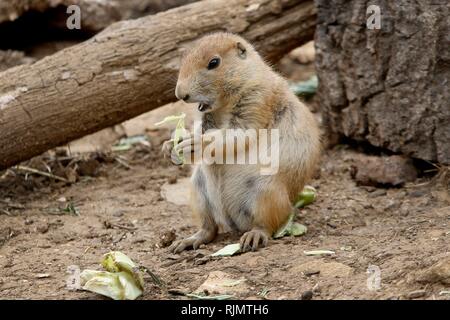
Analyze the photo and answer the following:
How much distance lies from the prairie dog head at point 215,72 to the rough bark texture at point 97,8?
136 inches

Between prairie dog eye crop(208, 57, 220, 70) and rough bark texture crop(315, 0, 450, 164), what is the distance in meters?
1.85

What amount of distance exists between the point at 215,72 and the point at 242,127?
19.0 inches

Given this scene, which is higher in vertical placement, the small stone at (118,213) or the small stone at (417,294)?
the small stone at (417,294)

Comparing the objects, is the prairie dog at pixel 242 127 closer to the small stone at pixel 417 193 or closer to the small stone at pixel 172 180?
the small stone at pixel 417 193

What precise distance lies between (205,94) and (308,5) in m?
2.76

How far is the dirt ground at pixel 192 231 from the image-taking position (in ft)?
17.8

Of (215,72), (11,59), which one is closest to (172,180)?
(215,72)

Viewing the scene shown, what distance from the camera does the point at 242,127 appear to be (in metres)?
6.46

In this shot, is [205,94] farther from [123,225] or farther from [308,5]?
[308,5]

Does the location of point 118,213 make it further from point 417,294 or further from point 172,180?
point 417,294

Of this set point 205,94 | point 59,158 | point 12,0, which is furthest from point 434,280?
point 12,0

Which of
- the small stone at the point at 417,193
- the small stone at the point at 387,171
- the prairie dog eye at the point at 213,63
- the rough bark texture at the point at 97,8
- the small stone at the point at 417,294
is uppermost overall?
the rough bark texture at the point at 97,8

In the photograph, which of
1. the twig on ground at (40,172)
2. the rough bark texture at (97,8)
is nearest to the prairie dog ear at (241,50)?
the twig on ground at (40,172)

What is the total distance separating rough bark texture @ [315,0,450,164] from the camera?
7098 mm
